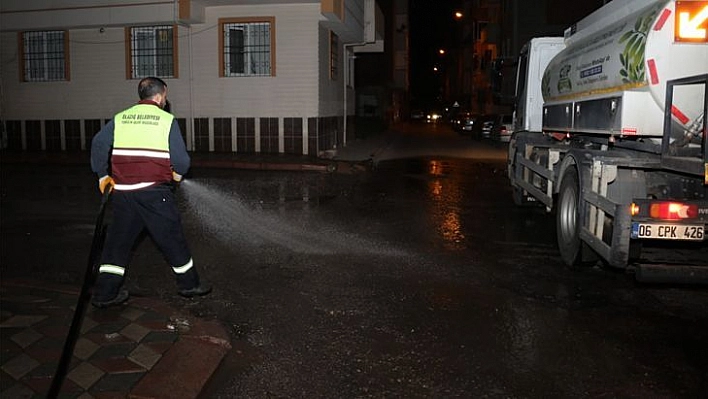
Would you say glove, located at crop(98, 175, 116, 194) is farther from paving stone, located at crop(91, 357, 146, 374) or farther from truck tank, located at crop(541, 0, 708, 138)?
truck tank, located at crop(541, 0, 708, 138)

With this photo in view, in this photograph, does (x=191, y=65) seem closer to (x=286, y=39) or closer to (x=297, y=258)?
(x=286, y=39)

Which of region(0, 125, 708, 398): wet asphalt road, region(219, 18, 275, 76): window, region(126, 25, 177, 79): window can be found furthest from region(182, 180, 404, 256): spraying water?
Result: region(126, 25, 177, 79): window

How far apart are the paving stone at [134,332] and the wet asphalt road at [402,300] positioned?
675mm

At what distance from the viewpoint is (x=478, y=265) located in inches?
293

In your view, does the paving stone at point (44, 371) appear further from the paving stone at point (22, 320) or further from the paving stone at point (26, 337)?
the paving stone at point (22, 320)

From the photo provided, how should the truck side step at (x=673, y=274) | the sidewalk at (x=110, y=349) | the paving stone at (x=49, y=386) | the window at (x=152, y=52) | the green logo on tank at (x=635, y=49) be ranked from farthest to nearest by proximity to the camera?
the window at (x=152, y=52) → the green logo on tank at (x=635, y=49) → the truck side step at (x=673, y=274) → the sidewalk at (x=110, y=349) → the paving stone at (x=49, y=386)

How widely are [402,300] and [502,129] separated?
79.5ft

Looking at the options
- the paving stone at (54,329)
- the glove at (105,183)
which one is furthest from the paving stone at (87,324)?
the glove at (105,183)

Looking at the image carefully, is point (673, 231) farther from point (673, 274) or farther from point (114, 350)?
point (114, 350)

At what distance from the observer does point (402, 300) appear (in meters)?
6.05

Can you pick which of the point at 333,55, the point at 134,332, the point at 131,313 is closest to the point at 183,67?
the point at 333,55

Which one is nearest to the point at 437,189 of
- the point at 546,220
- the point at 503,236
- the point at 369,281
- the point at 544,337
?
the point at 546,220

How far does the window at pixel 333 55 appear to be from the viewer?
22281 millimetres

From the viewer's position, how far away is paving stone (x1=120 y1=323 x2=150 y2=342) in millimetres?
4739
